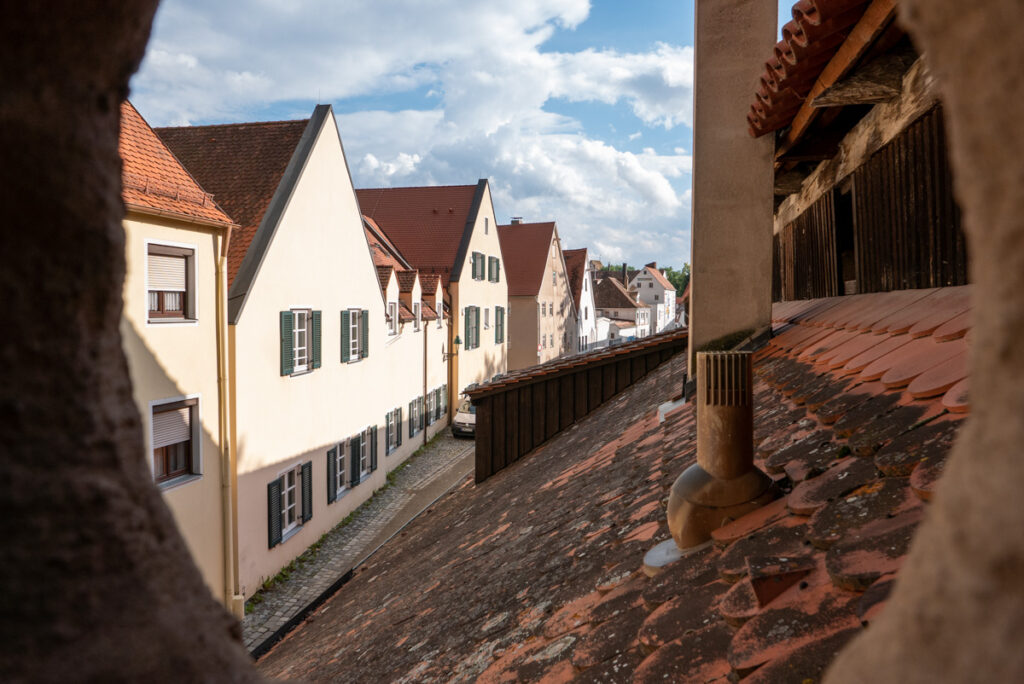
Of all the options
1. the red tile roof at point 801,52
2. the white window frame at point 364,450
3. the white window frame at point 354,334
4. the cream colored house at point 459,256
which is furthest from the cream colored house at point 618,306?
the red tile roof at point 801,52

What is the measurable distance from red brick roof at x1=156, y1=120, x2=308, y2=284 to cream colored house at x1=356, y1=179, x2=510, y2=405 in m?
10.6

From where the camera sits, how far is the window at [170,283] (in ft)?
32.2

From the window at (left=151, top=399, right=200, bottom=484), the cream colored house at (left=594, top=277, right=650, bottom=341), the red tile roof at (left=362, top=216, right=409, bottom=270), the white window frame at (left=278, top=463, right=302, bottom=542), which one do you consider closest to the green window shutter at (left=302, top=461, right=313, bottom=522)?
the white window frame at (left=278, top=463, right=302, bottom=542)

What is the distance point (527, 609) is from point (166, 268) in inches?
339

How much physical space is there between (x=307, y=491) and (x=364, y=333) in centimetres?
475

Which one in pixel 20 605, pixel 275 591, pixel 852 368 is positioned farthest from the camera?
pixel 275 591

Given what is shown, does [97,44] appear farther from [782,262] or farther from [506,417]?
[782,262]

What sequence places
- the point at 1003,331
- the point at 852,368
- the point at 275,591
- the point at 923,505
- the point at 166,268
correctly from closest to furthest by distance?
the point at 1003,331, the point at 923,505, the point at 852,368, the point at 166,268, the point at 275,591

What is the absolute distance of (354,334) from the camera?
17391mm

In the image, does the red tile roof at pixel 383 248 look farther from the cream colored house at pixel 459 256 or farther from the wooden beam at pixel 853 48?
the wooden beam at pixel 853 48

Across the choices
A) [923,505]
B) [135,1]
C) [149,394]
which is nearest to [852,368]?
[923,505]

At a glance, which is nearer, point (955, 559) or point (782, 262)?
point (955, 559)

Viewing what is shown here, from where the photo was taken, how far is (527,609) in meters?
3.38

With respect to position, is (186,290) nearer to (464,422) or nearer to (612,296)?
(464,422)
